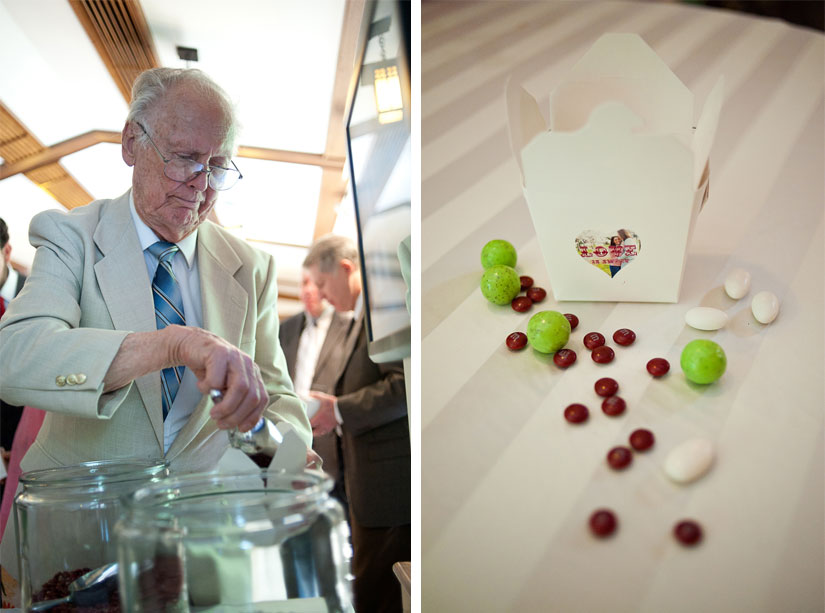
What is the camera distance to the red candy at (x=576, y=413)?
757mm

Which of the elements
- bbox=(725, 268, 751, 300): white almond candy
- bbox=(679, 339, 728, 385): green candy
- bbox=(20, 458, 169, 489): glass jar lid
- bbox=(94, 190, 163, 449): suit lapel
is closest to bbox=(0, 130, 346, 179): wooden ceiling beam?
bbox=(94, 190, 163, 449): suit lapel

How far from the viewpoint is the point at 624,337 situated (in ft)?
2.88

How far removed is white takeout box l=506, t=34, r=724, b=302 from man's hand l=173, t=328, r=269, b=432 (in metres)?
0.53

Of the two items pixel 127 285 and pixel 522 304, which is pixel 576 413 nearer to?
pixel 522 304

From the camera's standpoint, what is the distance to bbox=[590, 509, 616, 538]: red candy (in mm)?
628

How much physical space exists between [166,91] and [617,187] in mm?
592

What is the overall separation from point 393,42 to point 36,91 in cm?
41

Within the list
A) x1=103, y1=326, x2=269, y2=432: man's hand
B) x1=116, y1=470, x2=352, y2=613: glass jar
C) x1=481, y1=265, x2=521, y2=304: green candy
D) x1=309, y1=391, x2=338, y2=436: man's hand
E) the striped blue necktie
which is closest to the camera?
x1=116, y1=470, x2=352, y2=613: glass jar

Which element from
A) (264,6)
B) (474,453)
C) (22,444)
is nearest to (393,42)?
(264,6)

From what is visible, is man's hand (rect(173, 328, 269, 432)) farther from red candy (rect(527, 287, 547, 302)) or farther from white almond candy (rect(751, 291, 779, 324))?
white almond candy (rect(751, 291, 779, 324))

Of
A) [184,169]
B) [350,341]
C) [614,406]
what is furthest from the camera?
[350,341]

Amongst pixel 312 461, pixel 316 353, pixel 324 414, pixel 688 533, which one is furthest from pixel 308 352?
pixel 688 533

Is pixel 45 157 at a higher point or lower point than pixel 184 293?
higher

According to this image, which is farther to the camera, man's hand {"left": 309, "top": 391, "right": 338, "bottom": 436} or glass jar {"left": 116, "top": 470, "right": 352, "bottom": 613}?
man's hand {"left": 309, "top": 391, "right": 338, "bottom": 436}
